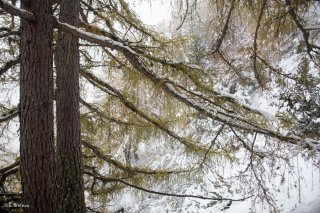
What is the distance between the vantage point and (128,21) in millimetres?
4512

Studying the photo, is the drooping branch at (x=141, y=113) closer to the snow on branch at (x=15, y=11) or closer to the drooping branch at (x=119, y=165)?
the drooping branch at (x=119, y=165)

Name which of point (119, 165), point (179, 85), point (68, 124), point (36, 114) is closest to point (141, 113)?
point (119, 165)

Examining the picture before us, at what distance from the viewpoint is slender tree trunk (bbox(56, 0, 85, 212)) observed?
3783 millimetres

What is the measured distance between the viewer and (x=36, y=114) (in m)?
3.14

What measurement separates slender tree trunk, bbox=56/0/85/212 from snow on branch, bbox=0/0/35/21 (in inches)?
29.9

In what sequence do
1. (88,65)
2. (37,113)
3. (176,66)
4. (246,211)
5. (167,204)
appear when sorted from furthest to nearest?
(167,204) < (246,211) < (88,65) < (176,66) < (37,113)

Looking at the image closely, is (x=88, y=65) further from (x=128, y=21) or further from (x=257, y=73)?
(x=257, y=73)

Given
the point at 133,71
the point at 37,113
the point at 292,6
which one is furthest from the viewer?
the point at 133,71

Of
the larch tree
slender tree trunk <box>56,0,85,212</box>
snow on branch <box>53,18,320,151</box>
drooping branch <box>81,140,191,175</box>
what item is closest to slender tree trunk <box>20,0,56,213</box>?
the larch tree

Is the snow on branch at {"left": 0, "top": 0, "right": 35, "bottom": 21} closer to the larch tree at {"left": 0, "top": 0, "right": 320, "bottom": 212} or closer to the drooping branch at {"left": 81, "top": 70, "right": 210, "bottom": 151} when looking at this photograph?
the larch tree at {"left": 0, "top": 0, "right": 320, "bottom": 212}

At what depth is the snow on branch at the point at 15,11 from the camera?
2.63 meters

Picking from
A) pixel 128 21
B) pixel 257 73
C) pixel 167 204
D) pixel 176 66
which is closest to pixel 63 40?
pixel 128 21

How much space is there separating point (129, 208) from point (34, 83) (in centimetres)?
1016

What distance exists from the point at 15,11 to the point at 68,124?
4.73 feet
